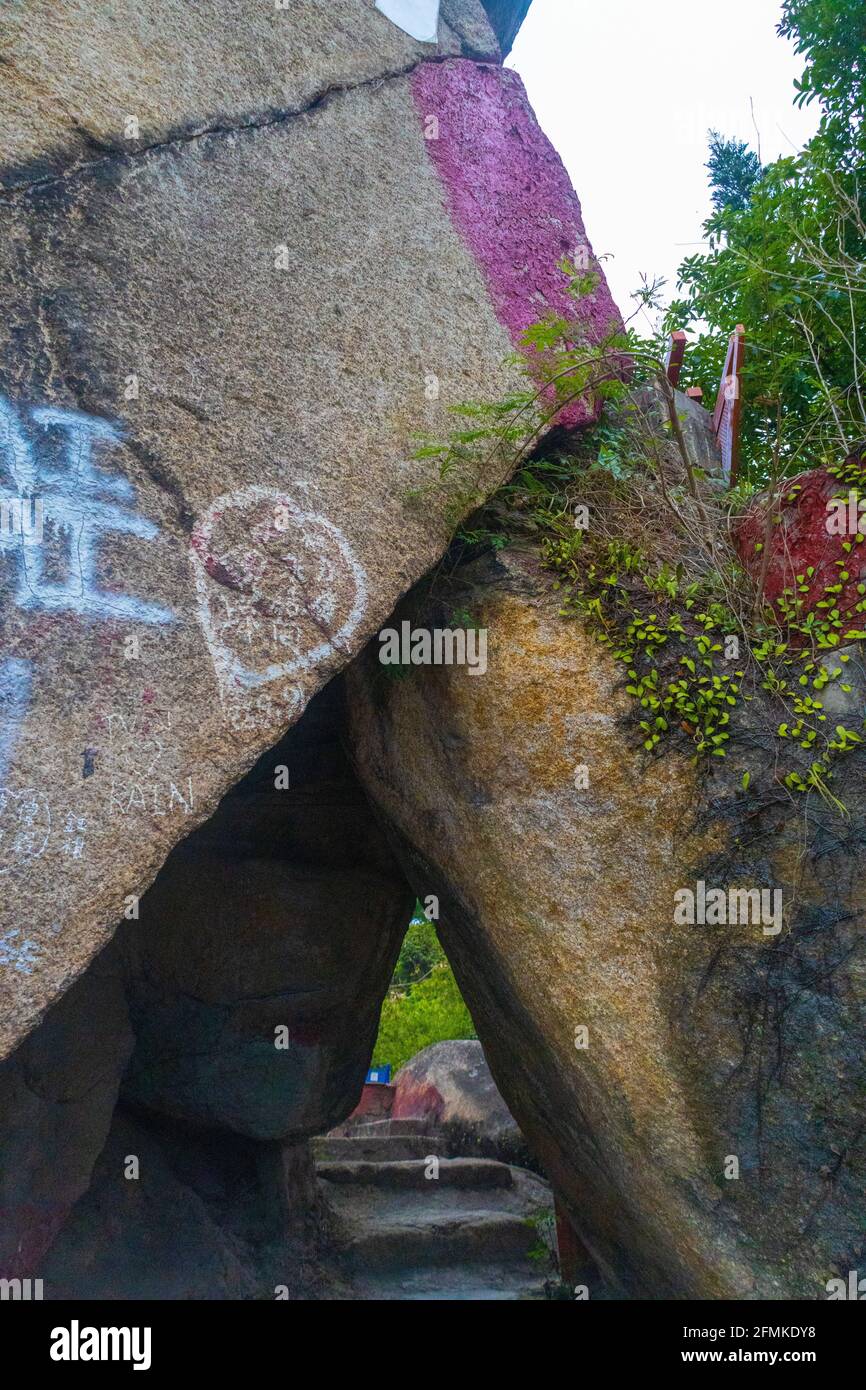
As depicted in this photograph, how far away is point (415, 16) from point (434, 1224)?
22.9 ft

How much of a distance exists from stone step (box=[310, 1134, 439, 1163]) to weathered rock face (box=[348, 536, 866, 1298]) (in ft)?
18.6

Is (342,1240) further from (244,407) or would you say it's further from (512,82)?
(512,82)

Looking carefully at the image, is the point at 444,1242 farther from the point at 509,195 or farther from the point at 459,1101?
the point at 509,195

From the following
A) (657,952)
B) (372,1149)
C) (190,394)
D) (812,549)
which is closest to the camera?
(190,394)

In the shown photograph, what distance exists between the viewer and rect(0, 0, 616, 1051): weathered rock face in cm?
254

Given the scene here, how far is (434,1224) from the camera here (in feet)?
23.5

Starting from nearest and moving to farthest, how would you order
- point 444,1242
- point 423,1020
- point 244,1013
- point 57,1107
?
point 57,1107
point 244,1013
point 444,1242
point 423,1020

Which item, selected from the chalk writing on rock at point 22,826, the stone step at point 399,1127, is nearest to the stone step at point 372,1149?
the stone step at point 399,1127

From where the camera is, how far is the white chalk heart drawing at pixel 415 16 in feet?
12.9

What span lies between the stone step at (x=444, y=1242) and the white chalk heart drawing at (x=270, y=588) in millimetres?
5227

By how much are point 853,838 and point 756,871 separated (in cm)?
29

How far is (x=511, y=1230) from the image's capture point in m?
7.32

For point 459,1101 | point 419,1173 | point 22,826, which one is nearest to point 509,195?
point 22,826

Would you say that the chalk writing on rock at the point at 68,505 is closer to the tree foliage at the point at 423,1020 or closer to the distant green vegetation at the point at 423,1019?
the distant green vegetation at the point at 423,1019
